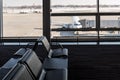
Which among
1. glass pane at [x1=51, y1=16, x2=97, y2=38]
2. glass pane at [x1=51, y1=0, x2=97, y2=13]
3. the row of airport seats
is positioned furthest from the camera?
glass pane at [x1=51, y1=16, x2=97, y2=38]

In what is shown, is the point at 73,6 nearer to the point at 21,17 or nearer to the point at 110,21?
the point at 110,21

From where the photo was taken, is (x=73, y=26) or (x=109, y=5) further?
(x=73, y=26)

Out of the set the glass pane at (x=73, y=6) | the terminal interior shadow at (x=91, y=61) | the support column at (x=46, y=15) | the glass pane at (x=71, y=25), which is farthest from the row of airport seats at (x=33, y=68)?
the glass pane at (x=73, y=6)

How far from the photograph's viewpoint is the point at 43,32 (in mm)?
6715

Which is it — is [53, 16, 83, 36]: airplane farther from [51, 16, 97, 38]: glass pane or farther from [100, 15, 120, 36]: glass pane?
[100, 15, 120, 36]: glass pane

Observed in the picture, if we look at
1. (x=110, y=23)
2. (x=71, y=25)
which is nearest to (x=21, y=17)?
(x=71, y=25)

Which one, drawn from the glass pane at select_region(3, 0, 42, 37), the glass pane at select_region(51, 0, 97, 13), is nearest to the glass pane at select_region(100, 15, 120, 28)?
the glass pane at select_region(51, 0, 97, 13)

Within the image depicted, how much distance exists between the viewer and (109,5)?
671 centimetres

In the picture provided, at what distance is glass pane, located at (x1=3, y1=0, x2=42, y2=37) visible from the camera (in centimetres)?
668

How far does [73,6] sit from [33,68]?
377 centimetres

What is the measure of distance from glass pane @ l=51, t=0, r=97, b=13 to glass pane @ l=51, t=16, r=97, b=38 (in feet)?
0.57

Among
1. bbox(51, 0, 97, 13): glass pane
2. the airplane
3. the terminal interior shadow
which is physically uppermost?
bbox(51, 0, 97, 13): glass pane

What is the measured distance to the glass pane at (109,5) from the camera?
666 cm

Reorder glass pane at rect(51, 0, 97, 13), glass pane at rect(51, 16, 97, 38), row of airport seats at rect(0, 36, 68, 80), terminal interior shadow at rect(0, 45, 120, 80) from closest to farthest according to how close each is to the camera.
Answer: row of airport seats at rect(0, 36, 68, 80), terminal interior shadow at rect(0, 45, 120, 80), glass pane at rect(51, 0, 97, 13), glass pane at rect(51, 16, 97, 38)
